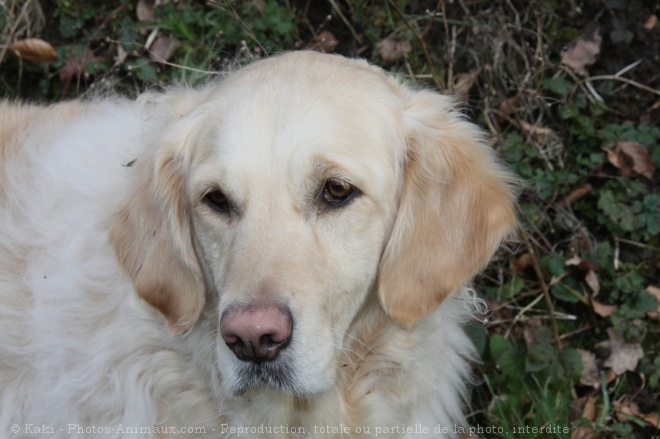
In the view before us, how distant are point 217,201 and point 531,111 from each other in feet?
8.66

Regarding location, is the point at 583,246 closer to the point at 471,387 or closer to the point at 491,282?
the point at 491,282

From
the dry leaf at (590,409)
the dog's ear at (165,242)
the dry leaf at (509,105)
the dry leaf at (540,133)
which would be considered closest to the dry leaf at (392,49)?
the dry leaf at (509,105)

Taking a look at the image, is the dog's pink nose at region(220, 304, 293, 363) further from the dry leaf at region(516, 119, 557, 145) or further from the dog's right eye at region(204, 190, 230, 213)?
the dry leaf at region(516, 119, 557, 145)

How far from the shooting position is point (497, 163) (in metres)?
3.39

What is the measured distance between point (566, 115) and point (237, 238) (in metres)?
2.69

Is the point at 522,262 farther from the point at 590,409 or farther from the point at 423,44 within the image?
the point at 423,44

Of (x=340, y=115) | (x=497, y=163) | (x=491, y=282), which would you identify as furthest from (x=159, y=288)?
(x=491, y=282)

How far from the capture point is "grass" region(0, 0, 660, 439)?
4379mm

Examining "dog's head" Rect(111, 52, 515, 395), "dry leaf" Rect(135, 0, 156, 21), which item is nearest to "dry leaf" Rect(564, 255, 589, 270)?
"dog's head" Rect(111, 52, 515, 395)

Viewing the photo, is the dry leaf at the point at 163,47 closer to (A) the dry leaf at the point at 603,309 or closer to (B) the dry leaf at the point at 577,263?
(B) the dry leaf at the point at 577,263

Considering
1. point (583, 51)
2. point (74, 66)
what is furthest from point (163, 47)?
point (583, 51)

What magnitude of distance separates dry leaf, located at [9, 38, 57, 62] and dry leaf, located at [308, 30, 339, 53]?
1739 millimetres

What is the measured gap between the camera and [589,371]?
177 inches

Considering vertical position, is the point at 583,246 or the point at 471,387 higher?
the point at 583,246
